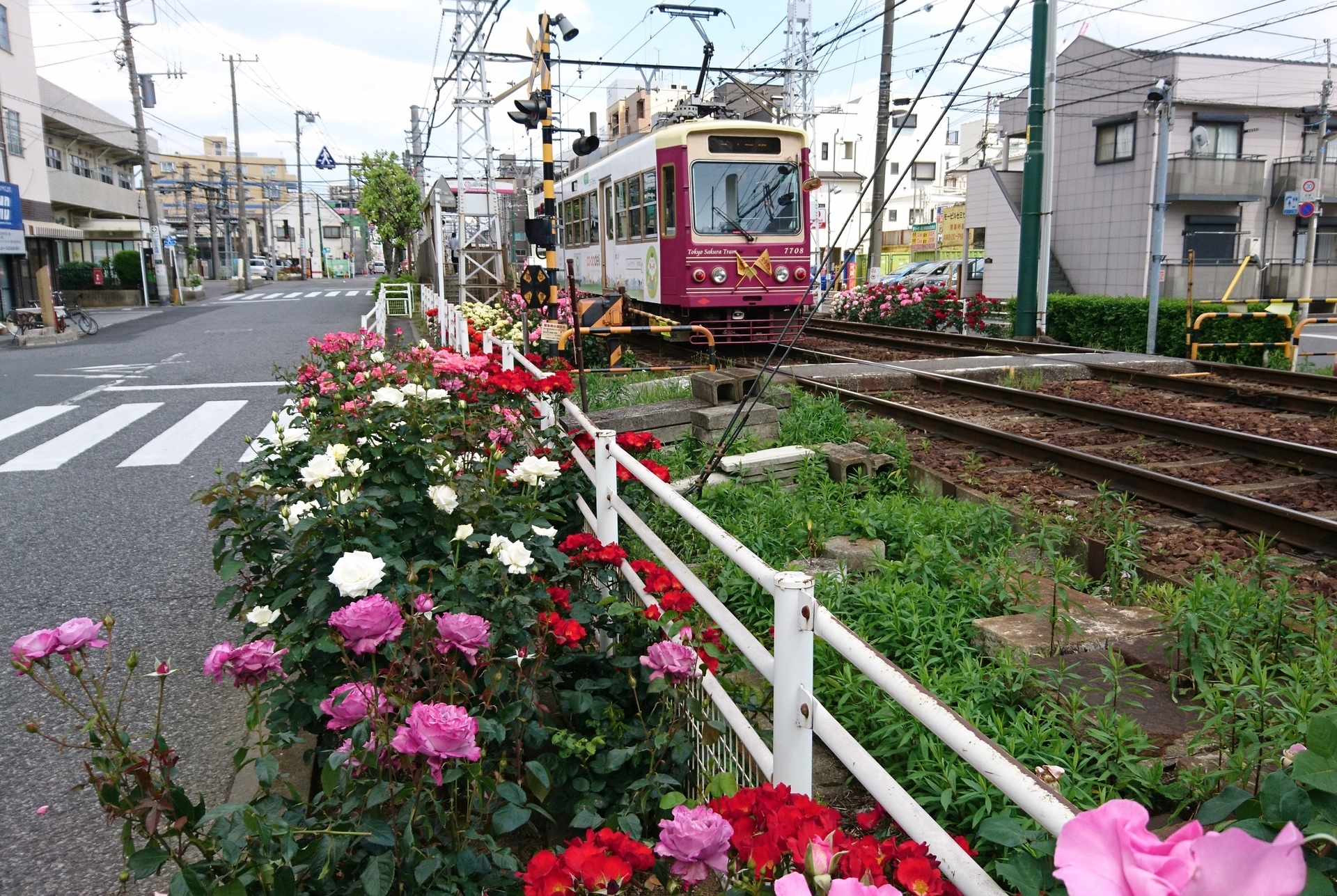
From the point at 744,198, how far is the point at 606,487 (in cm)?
1044

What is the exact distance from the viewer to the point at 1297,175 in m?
27.5

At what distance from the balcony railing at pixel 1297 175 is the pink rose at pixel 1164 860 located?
1245 inches

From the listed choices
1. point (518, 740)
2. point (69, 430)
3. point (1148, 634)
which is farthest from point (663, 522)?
point (69, 430)

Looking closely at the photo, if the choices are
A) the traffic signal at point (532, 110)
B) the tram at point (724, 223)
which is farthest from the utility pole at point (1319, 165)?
the traffic signal at point (532, 110)

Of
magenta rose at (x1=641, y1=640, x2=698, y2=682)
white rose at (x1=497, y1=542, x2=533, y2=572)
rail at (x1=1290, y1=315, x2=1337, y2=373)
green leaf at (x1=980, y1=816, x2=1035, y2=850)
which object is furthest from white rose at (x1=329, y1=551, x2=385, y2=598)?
rail at (x1=1290, y1=315, x2=1337, y2=373)

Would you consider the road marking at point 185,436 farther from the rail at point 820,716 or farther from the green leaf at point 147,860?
the green leaf at point 147,860

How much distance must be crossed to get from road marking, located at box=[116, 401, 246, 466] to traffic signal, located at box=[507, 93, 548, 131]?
512cm

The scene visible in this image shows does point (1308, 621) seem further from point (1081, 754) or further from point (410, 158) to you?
point (410, 158)

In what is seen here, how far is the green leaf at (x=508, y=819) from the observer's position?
6.83ft

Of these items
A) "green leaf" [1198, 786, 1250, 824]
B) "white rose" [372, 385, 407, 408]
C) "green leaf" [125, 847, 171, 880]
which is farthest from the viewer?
"white rose" [372, 385, 407, 408]

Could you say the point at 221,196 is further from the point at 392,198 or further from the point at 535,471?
the point at 535,471

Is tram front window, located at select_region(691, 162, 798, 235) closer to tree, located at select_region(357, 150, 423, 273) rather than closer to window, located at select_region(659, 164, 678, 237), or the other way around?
window, located at select_region(659, 164, 678, 237)

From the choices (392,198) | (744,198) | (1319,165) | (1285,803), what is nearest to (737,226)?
(744,198)

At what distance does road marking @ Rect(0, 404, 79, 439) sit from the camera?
10.6 meters
